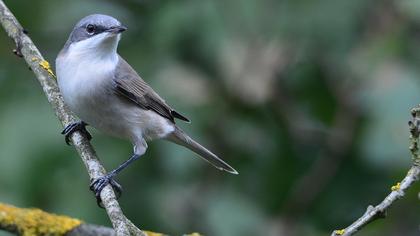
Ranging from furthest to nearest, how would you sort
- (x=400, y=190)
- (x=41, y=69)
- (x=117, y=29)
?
(x=41, y=69), (x=117, y=29), (x=400, y=190)

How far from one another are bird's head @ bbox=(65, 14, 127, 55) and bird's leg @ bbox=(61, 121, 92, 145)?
0.40 m

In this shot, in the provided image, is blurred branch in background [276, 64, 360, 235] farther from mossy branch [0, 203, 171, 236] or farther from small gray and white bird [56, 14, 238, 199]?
mossy branch [0, 203, 171, 236]

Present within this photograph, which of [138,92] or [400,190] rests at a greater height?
[138,92]

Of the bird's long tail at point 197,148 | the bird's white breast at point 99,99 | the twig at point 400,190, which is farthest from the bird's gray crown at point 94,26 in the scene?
the twig at point 400,190

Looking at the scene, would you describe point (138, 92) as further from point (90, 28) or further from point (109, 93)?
point (90, 28)

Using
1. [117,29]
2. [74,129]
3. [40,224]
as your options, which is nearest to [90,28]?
[117,29]

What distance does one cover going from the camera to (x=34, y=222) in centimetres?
423

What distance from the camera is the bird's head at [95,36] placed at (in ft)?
15.1

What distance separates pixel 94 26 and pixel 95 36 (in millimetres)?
57

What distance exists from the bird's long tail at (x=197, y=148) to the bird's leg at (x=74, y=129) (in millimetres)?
591

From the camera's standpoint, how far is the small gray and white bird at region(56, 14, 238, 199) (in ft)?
15.0

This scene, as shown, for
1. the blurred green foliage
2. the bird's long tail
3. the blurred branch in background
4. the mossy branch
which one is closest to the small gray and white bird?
the bird's long tail

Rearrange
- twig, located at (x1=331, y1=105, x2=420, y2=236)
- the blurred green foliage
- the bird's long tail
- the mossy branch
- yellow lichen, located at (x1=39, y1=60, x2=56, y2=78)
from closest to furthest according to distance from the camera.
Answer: twig, located at (x1=331, y1=105, x2=420, y2=236)
the mossy branch
yellow lichen, located at (x1=39, y1=60, x2=56, y2=78)
the blurred green foliage
the bird's long tail

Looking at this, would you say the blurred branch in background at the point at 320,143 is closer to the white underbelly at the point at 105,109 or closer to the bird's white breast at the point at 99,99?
the white underbelly at the point at 105,109
